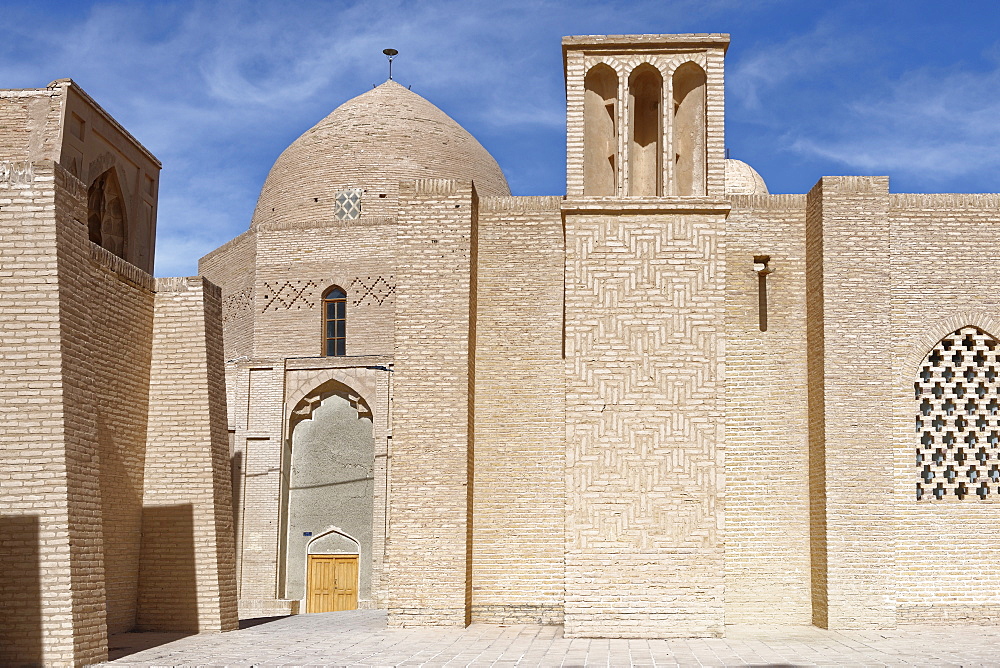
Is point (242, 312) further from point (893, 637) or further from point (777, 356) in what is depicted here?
point (893, 637)

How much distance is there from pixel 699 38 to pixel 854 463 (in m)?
4.27

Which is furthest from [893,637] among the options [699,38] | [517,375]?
[699,38]

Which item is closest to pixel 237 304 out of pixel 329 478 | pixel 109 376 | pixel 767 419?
pixel 329 478

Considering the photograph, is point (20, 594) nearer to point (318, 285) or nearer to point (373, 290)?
point (373, 290)

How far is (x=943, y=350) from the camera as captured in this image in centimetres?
1100

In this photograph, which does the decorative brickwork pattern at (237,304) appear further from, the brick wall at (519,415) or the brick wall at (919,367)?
the brick wall at (919,367)

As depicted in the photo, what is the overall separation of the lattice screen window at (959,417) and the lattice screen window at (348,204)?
10922 mm

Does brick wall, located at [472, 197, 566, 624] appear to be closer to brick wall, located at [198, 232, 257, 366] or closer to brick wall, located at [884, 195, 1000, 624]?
brick wall, located at [884, 195, 1000, 624]

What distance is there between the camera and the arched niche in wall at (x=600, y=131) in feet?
34.9

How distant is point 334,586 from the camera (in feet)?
55.8

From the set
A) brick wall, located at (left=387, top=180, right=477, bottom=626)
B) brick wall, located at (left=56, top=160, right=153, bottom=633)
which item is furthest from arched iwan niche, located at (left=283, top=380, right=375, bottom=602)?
brick wall, located at (left=56, top=160, right=153, bottom=633)

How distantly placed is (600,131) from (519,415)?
2866 mm

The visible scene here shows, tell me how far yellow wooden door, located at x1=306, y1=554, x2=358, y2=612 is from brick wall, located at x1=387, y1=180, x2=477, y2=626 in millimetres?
6799

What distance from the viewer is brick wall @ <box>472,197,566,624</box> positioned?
10742 millimetres
